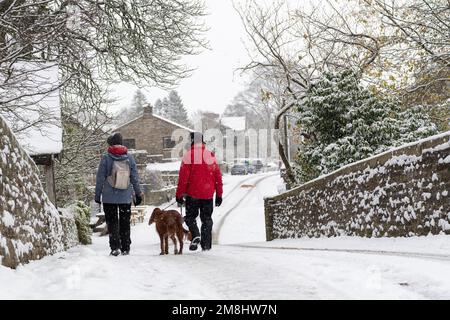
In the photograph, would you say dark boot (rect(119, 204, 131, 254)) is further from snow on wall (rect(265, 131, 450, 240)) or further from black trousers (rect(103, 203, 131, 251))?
snow on wall (rect(265, 131, 450, 240))

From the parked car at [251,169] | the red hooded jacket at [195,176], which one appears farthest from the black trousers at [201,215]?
the parked car at [251,169]

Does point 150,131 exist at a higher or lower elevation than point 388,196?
higher

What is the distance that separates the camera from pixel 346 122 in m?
14.7

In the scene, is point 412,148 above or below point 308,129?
below

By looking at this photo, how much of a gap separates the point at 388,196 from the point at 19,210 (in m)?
6.10

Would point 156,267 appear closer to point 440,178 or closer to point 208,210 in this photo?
point 208,210

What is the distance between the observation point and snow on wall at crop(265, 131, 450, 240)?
6.85 m

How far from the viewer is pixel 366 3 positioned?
14.0 m

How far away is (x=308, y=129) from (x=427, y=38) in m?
4.43

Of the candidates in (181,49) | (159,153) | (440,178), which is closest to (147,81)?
(181,49)

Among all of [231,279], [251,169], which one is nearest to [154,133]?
[251,169]

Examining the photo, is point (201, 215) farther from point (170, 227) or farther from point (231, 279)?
point (231, 279)

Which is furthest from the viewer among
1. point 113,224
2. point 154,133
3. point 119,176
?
point 154,133
